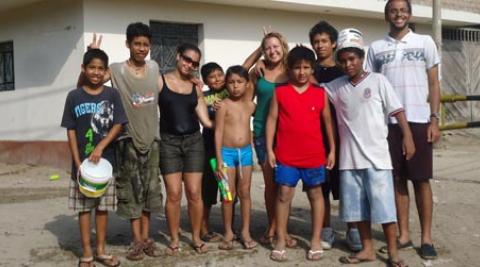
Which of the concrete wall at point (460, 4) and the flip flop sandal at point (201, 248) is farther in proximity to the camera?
the concrete wall at point (460, 4)

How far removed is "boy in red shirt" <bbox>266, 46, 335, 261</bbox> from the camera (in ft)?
14.6

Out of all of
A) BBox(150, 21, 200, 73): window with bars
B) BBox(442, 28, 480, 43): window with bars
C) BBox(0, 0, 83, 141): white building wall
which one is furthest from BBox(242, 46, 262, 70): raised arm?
BBox(442, 28, 480, 43): window with bars

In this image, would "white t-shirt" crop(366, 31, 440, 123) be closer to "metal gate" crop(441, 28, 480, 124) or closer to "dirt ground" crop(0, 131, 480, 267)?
"dirt ground" crop(0, 131, 480, 267)

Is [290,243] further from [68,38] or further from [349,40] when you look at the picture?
[68,38]

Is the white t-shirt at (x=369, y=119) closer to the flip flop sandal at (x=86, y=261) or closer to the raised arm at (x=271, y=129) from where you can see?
the raised arm at (x=271, y=129)

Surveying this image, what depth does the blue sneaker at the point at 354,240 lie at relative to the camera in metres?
4.70

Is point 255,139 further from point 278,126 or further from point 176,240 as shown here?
point 176,240

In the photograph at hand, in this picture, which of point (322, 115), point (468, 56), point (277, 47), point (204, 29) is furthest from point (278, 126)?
point (468, 56)

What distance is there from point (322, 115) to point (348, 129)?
0.24m

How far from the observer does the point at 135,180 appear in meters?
4.53

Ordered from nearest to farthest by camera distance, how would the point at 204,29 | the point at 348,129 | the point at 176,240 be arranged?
the point at 348,129 < the point at 176,240 < the point at 204,29

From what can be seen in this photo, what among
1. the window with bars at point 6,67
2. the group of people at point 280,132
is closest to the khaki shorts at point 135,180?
the group of people at point 280,132

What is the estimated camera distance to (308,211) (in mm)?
6309

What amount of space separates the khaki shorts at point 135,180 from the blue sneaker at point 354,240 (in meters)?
1.55
